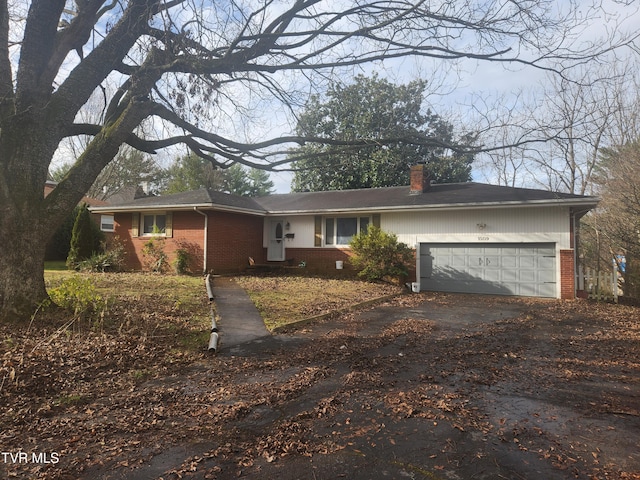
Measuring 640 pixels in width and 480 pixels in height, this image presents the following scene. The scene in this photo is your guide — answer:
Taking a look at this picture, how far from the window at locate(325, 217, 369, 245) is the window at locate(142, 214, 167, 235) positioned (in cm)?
726

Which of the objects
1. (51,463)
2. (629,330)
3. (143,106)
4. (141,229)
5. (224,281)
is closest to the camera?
(51,463)

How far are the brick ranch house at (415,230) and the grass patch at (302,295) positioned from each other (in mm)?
2216

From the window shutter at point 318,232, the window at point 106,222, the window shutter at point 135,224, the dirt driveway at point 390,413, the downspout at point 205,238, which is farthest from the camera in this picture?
the window at point 106,222

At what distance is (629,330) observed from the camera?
8062mm

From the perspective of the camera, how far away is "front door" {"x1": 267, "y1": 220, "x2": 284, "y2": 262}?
18.7m

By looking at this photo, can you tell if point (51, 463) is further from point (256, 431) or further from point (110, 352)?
point (110, 352)

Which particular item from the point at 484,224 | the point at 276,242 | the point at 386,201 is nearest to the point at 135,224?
the point at 276,242

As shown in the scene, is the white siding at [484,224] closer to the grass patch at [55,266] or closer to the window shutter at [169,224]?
the window shutter at [169,224]

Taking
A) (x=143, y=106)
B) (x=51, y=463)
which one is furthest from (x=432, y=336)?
(x=143, y=106)

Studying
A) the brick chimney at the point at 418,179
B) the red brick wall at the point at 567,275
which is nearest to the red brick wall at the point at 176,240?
the brick chimney at the point at 418,179

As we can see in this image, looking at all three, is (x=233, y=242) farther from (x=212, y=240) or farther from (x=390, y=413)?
(x=390, y=413)

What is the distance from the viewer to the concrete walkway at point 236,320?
661 centimetres

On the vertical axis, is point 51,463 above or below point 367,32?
below

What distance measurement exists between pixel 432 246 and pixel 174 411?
13.1 meters
